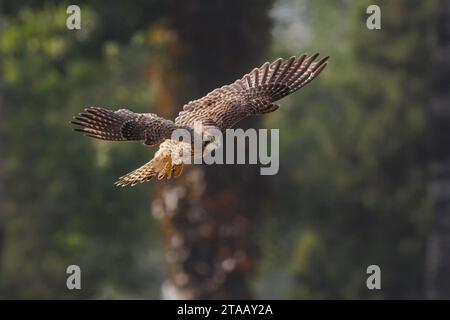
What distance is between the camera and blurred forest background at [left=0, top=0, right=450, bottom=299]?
68.1 feet

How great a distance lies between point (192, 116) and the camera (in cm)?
1086

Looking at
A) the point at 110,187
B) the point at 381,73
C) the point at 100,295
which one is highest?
the point at 381,73

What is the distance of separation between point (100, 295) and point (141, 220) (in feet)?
7.05

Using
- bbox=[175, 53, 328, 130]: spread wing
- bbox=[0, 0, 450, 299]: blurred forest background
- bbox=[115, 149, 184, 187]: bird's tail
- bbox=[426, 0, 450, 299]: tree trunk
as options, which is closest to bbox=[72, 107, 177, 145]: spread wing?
bbox=[115, 149, 184, 187]: bird's tail

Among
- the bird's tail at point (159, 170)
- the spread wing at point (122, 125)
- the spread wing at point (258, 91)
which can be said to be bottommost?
the bird's tail at point (159, 170)

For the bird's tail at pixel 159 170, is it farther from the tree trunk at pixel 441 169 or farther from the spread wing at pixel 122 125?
the tree trunk at pixel 441 169

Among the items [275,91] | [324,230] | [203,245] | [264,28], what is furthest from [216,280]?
[275,91]

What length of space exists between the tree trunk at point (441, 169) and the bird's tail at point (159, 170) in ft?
A: 35.1

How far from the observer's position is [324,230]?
2506 cm

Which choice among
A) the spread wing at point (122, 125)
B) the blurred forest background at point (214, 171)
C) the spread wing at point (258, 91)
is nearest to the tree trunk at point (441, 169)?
the blurred forest background at point (214, 171)

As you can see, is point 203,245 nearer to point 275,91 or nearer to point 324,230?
point 324,230

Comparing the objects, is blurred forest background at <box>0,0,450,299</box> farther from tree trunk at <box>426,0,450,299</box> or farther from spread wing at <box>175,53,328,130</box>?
spread wing at <box>175,53,328,130</box>

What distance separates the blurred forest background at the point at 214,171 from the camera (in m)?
20.8

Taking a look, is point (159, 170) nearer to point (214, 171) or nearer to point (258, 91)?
point (258, 91)
